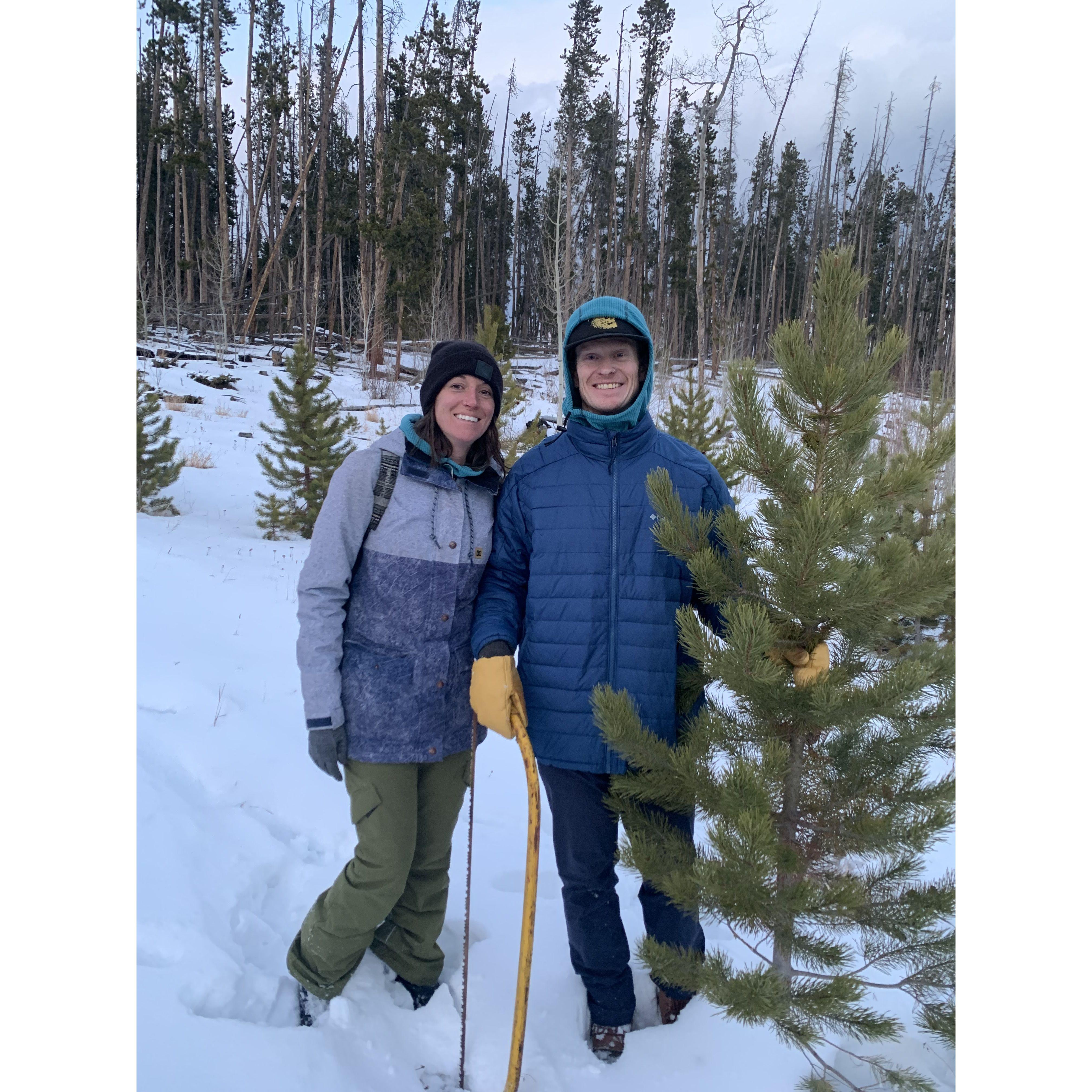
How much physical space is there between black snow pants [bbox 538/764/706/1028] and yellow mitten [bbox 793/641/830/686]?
25.7 inches

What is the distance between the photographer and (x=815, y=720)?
5.21 ft

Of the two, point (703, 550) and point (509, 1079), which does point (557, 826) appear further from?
point (703, 550)

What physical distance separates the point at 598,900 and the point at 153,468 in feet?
25.2

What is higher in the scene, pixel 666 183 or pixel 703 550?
pixel 666 183

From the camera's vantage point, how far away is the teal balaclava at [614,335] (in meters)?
1.95

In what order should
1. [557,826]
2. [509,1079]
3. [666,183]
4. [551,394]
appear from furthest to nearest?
[666,183]
[551,394]
[557,826]
[509,1079]

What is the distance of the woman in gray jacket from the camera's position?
1.95 metres

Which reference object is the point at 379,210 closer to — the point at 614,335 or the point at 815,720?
the point at 614,335

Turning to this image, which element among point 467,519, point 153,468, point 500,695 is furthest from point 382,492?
point 153,468

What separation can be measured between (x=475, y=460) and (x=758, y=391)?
95 cm

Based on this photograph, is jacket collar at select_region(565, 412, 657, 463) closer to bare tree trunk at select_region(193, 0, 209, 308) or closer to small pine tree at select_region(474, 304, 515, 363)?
small pine tree at select_region(474, 304, 515, 363)
